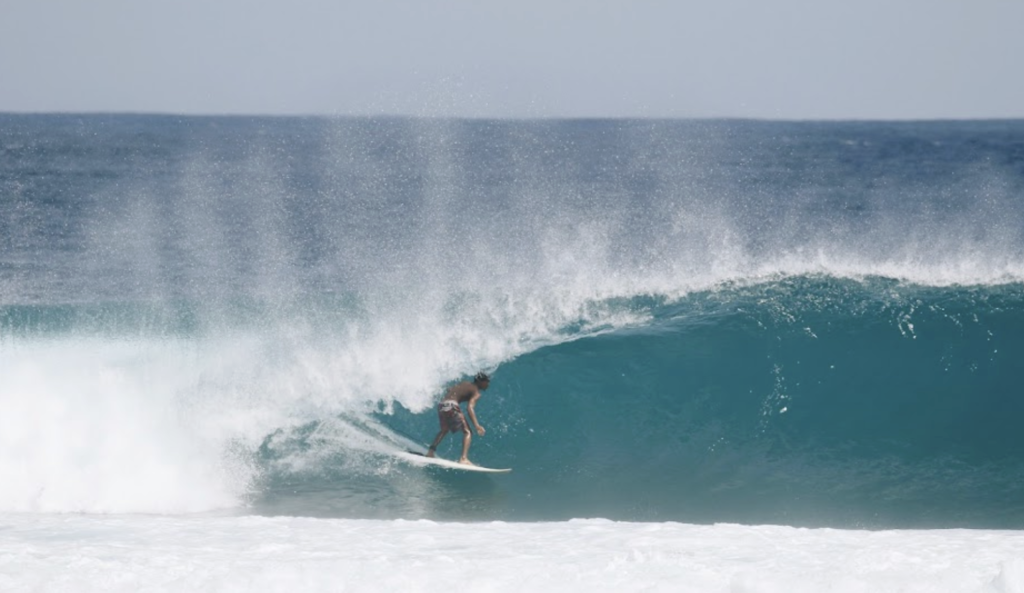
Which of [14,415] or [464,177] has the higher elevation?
[464,177]

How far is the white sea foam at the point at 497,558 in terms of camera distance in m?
7.22

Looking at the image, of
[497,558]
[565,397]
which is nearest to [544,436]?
[565,397]

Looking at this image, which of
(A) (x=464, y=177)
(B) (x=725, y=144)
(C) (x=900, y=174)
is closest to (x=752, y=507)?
(A) (x=464, y=177)

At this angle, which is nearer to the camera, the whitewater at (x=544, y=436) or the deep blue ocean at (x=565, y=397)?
the whitewater at (x=544, y=436)

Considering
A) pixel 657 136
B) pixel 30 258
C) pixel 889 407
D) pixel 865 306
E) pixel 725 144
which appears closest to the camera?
pixel 889 407

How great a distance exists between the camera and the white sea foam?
7223 millimetres

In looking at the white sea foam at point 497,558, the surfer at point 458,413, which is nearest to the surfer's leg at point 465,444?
the surfer at point 458,413

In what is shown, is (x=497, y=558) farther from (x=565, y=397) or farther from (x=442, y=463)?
(x=565, y=397)

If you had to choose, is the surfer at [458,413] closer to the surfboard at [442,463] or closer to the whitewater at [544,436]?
the surfboard at [442,463]

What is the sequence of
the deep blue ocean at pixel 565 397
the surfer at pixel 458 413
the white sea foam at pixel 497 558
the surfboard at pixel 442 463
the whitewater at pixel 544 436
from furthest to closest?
the surfer at pixel 458 413
the surfboard at pixel 442 463
the deep blue ocean at pixel 565 397
the whitewater at pixel 544 436
the white sea foam at pixel 497 558

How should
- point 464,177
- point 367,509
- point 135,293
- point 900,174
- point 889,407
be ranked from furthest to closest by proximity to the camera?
point 900,174
point 464,177
point 135,293
point 889,407
point 367,509

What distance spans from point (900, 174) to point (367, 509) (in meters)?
53.7

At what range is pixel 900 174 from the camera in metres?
59.3

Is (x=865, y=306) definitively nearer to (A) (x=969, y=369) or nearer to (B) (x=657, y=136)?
(A) (x=969, y=369)
